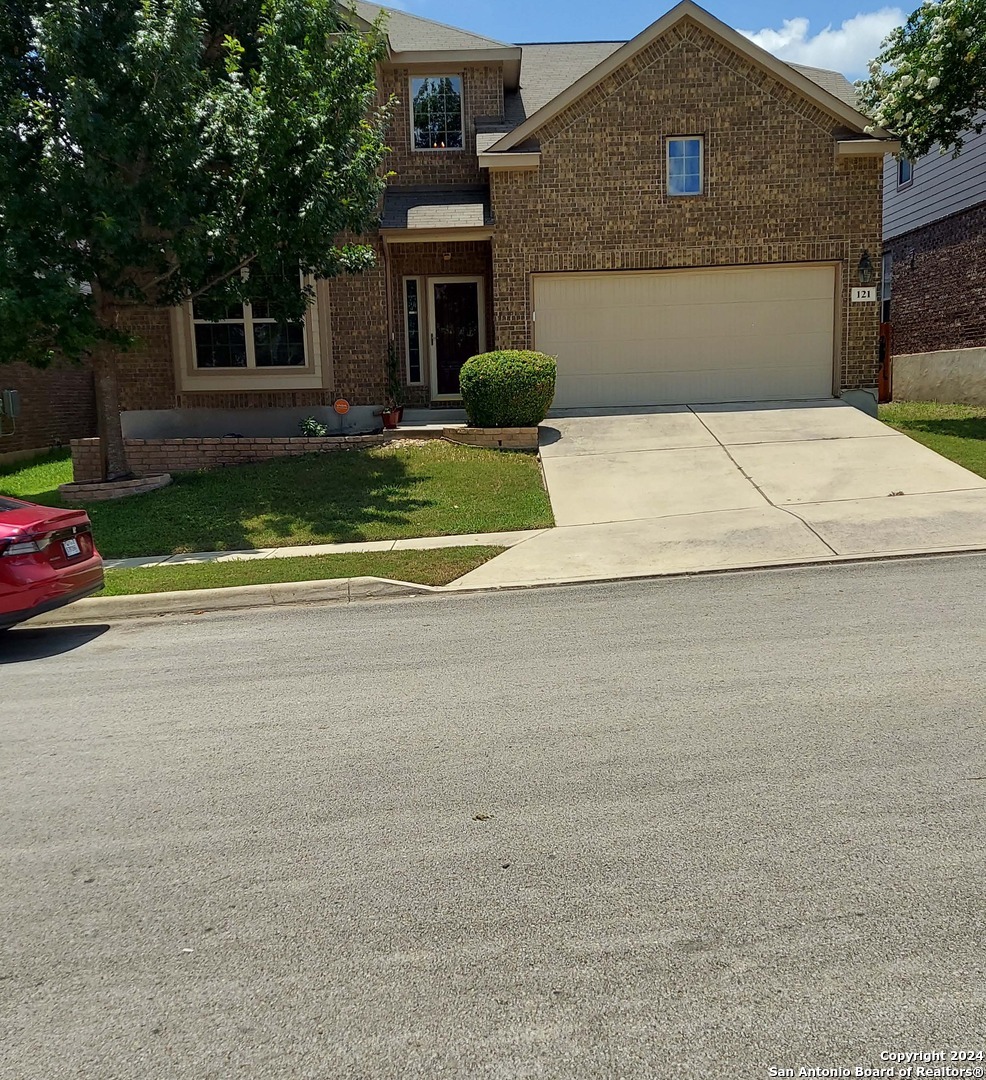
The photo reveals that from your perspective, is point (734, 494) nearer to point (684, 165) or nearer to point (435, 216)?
point (684, 165)

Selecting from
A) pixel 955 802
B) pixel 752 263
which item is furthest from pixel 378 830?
pixel 752 263

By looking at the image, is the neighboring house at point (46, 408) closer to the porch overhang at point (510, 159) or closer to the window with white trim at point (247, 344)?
the window with white trim at point (247, 344)

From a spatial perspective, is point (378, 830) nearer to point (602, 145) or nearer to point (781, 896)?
point (781, 896)

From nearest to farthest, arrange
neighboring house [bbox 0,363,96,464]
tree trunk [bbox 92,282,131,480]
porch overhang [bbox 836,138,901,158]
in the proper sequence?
tree trunk [bbox 92,282,131,480], porch overhang [bbox 836,138,901,158], neighboring house [bbox 0,363,96,464]

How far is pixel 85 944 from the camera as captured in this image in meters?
3.14

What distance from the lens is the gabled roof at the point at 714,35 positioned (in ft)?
53.3

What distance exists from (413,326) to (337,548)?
902cm

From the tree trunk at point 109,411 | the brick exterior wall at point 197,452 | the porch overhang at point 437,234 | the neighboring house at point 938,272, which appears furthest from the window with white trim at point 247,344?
the neighboring house at point 938,272

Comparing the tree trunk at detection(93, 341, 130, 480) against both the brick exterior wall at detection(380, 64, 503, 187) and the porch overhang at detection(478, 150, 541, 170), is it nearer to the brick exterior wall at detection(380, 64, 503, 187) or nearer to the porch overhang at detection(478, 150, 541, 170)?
the porch overhang at detection(478, 150, 541, 170)

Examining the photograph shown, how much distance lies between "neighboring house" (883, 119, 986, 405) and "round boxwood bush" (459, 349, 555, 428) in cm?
1029

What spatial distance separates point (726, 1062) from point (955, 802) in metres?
1.95

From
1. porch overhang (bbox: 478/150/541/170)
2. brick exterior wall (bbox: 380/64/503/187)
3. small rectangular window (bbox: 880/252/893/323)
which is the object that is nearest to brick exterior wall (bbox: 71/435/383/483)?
porch overhang (bbox: 478/150/541/170)

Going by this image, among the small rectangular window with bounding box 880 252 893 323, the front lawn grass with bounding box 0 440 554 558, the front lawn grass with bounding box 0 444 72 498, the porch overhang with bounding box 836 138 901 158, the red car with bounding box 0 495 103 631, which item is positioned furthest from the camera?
the small rectangular window with bounding box 880 252 893 323

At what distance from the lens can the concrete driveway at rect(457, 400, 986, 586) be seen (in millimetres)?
9422
